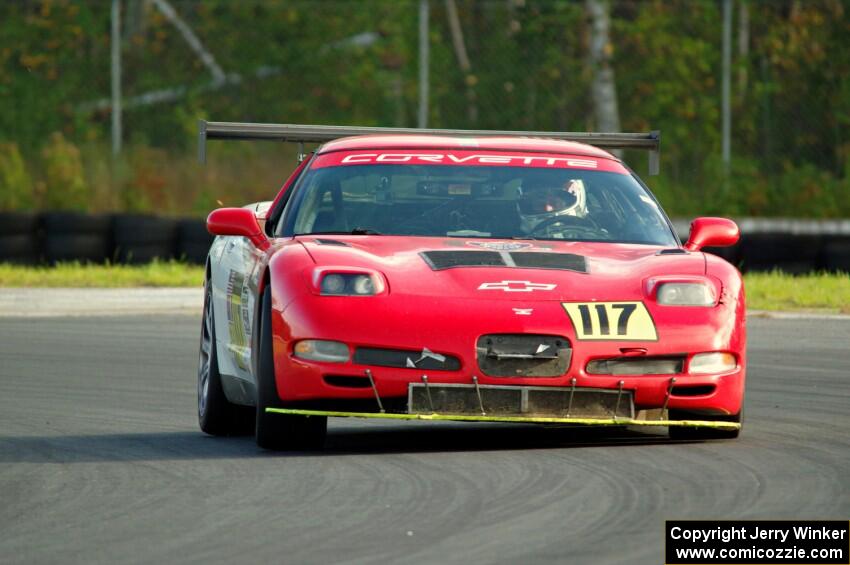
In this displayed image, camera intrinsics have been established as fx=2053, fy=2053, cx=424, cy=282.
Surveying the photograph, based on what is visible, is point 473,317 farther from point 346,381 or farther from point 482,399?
point 346,381

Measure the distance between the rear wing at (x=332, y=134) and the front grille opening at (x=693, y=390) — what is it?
231 cm

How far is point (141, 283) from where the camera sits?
1953 centimetres

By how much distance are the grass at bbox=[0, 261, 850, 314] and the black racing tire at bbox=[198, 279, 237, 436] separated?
327 inches

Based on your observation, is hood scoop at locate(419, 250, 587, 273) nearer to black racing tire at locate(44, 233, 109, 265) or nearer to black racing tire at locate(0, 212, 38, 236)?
black racing tire at locate(44, 233, 109, 265)

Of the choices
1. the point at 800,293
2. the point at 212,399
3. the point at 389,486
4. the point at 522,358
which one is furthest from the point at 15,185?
the point at 389,486

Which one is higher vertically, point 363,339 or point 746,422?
point 363,339

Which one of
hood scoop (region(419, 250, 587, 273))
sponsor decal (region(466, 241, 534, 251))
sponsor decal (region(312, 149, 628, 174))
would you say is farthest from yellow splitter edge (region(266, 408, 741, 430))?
sponsor decal (region(312, 149, 628, 174))

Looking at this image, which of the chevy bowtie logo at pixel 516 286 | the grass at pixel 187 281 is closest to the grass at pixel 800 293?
the grass at pixel 187 281

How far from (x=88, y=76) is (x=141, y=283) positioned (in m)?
A: 8.18

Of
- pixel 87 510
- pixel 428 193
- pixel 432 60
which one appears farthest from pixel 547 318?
pixel 432 60

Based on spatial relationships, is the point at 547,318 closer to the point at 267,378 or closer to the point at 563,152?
the point at 267,378

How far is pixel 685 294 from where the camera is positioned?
27.1 ft

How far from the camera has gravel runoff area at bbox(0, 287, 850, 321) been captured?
17.4m

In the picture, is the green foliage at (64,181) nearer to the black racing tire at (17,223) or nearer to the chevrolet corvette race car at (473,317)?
the black racing tire at (17,223)
